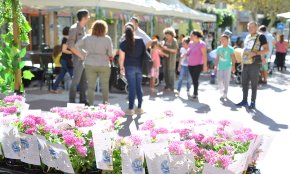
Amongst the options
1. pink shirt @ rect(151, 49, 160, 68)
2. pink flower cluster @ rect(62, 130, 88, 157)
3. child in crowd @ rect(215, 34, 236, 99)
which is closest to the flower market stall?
pink flower cluster @ rect(62, 130, 88, 157)

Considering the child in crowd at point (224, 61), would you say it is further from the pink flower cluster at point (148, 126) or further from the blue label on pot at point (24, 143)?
the blue label on pot at point (24, 143)

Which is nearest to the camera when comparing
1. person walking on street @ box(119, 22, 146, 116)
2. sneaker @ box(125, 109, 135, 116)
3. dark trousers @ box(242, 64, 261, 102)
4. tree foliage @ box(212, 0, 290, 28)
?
person walking on street @ box(119, 22, 146, 116)

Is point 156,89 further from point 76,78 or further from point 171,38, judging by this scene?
point 76,78

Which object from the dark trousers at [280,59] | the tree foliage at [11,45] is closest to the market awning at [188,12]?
the dark trousers at [280,59]

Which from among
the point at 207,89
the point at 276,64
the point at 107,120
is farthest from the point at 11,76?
the point at 276,64

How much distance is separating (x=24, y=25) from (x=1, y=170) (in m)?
2.66

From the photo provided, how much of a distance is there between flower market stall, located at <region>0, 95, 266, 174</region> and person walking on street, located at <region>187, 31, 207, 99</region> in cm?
655

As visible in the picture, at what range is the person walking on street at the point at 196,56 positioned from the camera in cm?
1007

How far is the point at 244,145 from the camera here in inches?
119

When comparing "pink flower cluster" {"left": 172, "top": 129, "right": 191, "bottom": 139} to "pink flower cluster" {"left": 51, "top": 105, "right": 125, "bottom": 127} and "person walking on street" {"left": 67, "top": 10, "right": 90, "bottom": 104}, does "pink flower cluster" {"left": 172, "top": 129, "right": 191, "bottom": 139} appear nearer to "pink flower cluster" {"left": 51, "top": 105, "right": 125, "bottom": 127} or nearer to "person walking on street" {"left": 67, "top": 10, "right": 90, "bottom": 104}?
"pink flower cluster" {"left": 51, "top": 105, "right": 125, "bottom": 127}

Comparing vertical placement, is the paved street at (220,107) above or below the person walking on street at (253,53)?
below

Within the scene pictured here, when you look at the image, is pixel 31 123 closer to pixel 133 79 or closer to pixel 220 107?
pixel 133 79

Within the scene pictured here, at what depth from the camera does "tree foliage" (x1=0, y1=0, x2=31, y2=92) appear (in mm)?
5250

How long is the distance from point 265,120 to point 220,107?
57.8 inches
